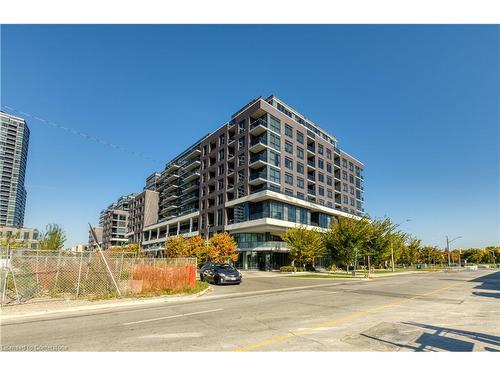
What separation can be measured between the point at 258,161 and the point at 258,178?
9.05 ft

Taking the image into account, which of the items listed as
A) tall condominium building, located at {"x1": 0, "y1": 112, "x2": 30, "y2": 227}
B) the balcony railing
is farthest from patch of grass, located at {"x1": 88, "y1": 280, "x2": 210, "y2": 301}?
tall condominium building, located at {"x1": 0, "y1": 112, "x2": 30, "y2": 227}

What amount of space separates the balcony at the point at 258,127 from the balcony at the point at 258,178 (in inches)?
274

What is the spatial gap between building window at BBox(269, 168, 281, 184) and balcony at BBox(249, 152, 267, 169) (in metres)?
1.80

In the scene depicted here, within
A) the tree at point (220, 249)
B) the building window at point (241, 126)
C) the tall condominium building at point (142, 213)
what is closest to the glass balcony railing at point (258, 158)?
the building window at point (241, 126)

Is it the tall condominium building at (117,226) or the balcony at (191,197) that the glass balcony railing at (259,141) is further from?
the tall condominium building at (117,226)

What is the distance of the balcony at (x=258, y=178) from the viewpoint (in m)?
53.8

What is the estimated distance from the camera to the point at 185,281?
19.9 m

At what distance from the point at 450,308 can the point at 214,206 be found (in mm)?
54523

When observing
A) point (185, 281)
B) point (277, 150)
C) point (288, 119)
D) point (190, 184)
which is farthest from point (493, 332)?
point (190, 184)

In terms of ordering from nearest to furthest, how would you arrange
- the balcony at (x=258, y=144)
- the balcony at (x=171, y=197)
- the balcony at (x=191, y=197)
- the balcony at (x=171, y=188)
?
the balcony at (x=258, y=144) < the balcony at (x=191, y=197) < the balcony at (x=171, y=188) < the balcony at (x=171, y=197)

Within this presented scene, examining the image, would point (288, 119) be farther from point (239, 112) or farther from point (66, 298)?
point (66, 298)

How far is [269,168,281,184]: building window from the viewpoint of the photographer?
54.9m

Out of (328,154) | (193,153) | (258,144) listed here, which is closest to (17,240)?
(258,144)

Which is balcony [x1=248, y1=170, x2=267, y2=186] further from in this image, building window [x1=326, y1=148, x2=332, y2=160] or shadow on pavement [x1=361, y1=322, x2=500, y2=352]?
shadow on pavement [x1=361, y1=322, x2=500, y2=352]
